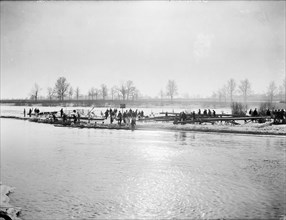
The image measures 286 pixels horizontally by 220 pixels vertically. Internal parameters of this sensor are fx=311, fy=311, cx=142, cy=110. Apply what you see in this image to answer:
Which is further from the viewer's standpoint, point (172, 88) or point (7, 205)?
point (172, 88)

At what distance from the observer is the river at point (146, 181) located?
26.1ft

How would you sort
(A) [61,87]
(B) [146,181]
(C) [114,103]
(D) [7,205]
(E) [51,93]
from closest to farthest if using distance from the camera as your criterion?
(D) [7,205], (B) [146,181], (E) [51,93], (A) [61,87], (C) [114,103]

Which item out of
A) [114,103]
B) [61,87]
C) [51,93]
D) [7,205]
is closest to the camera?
[7,205]

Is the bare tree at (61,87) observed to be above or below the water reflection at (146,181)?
above

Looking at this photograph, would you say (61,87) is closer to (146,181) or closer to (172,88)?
(146,181)

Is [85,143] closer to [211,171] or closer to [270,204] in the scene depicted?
[211,171]

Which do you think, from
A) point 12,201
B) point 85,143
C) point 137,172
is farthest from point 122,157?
point 12,201

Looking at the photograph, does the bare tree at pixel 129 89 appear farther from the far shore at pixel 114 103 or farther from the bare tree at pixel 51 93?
the bare tree at pixel 51 93

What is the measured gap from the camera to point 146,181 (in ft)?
34.7

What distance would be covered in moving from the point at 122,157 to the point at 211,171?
4574 mm

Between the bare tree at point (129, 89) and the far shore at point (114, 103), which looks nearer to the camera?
the far shore at point (114, 103)

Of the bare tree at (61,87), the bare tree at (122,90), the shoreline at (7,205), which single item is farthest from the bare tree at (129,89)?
the shoreline at (7,205)

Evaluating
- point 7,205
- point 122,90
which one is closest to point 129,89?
point 122,90

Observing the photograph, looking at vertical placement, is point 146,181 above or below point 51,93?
below
